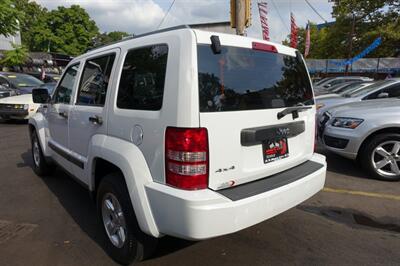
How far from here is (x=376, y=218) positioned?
3.72 metres

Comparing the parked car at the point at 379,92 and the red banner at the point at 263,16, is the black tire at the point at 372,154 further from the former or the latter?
the red banner at the point at 263,16

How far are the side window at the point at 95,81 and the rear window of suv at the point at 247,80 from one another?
1117 millimetres

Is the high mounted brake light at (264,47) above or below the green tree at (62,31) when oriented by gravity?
below

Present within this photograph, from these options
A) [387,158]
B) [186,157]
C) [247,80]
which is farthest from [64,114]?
[387,158]

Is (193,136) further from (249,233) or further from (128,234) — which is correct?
(249,233)

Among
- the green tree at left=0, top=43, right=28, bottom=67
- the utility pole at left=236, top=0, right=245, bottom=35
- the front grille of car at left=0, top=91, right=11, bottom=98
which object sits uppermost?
the green tree at left=0, top=43, right=28, bottom=67

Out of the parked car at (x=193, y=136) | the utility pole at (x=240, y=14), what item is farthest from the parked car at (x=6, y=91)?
the parked car at (x=193, y=136)

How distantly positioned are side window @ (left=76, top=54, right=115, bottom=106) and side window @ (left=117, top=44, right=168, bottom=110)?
0.33 meters

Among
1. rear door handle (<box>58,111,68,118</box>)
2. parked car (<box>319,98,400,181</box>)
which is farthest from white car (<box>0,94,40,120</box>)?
parked car (<box>319,98,400,181</box>)

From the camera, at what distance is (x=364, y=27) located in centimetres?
3117

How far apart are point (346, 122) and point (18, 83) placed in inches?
508

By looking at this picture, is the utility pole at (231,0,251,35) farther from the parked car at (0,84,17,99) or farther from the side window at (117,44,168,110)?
the parked car at (0,84,17,99)

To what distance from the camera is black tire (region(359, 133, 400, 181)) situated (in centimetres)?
477

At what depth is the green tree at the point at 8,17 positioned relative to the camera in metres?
13.7
